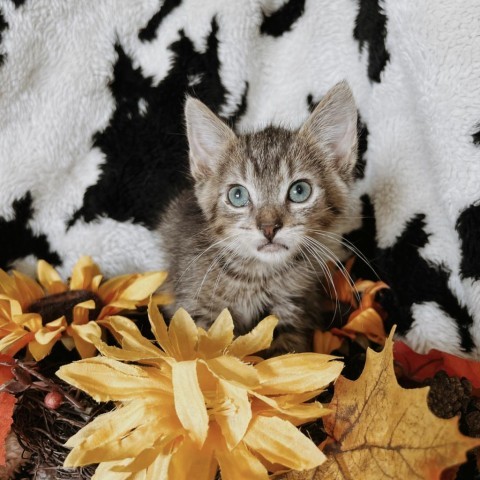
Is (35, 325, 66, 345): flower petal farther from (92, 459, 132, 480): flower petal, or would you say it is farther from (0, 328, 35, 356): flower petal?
(92, 459, 132, 480): flower petal

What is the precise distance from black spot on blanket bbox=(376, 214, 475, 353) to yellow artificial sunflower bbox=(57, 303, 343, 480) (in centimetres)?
43

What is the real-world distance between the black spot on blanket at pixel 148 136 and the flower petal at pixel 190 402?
0.73 metres

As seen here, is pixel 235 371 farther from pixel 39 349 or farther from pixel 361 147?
pixel 361 147

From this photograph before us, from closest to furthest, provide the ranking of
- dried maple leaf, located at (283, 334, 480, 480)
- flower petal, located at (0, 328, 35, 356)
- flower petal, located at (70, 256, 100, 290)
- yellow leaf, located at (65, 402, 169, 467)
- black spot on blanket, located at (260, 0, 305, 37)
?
dried maple leaf, located at (283, 334, 480, 480)
yellow leaf, located at (65, 402, 169, 467)
flower petal, located at (0, 328, 35, 356)
flower petal, located at (70, 256, 100, 290)
black spot on blanket, located at (260, 0, 305, 37)

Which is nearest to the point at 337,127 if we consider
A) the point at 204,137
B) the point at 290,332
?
the point at 204,137

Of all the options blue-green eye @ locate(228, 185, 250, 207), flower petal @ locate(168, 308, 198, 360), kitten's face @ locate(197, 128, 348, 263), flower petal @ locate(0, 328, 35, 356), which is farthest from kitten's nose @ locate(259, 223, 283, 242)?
flower petal @ locate(0, 328, 35, 356)

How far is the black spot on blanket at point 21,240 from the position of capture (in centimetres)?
135

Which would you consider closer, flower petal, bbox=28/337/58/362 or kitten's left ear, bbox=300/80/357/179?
flower petal, bbox=28/337/58/362

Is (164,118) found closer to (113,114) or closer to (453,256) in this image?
(113,114)

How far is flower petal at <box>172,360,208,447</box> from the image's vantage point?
755 mm

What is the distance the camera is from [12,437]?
3.13ft

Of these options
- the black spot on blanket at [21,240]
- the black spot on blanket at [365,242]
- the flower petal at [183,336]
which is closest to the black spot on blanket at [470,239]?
the black spot on blanket at [365,242]

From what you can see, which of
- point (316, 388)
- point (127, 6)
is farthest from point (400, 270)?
point (127, 6)

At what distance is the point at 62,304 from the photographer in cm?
111
